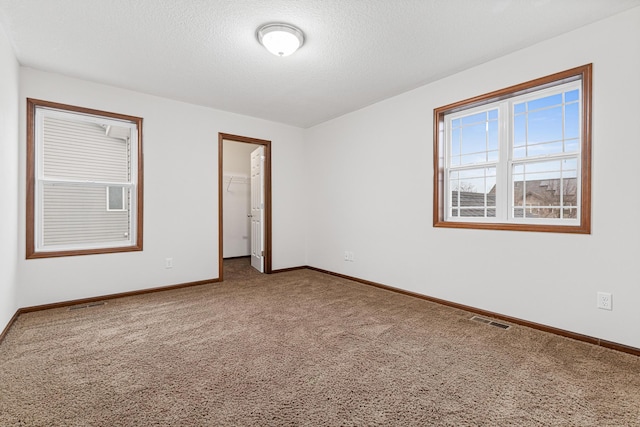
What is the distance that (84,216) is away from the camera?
3627 mm

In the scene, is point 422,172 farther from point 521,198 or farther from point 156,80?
point 156,80

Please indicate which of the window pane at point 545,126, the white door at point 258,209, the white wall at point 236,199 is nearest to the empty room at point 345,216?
the window pane at point 545,126

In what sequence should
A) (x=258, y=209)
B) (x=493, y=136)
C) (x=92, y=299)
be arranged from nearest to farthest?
(x=493, y=136)
(x=92, y=299)
(x=258, y=209)

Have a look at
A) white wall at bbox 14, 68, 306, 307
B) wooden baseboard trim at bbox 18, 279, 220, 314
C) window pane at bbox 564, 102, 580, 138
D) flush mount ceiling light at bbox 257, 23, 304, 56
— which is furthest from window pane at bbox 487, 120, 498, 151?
wooden baseboard trim at bbox 18, 279, 220, 314

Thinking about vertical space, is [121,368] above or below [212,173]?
below

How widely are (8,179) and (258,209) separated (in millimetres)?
3013

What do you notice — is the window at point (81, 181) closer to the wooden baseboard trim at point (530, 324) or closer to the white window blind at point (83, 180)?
the white window blind at point (83, 180)

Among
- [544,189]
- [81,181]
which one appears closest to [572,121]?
[544,189]

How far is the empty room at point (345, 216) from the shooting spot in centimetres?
177

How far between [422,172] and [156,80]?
10.4 feet

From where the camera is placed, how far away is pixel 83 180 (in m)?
3.50

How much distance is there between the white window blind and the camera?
329 centimetres

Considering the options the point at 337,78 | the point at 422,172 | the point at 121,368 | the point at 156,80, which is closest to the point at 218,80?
the point at 156,80

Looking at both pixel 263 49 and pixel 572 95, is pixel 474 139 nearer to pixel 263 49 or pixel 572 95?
pixel 572 95
